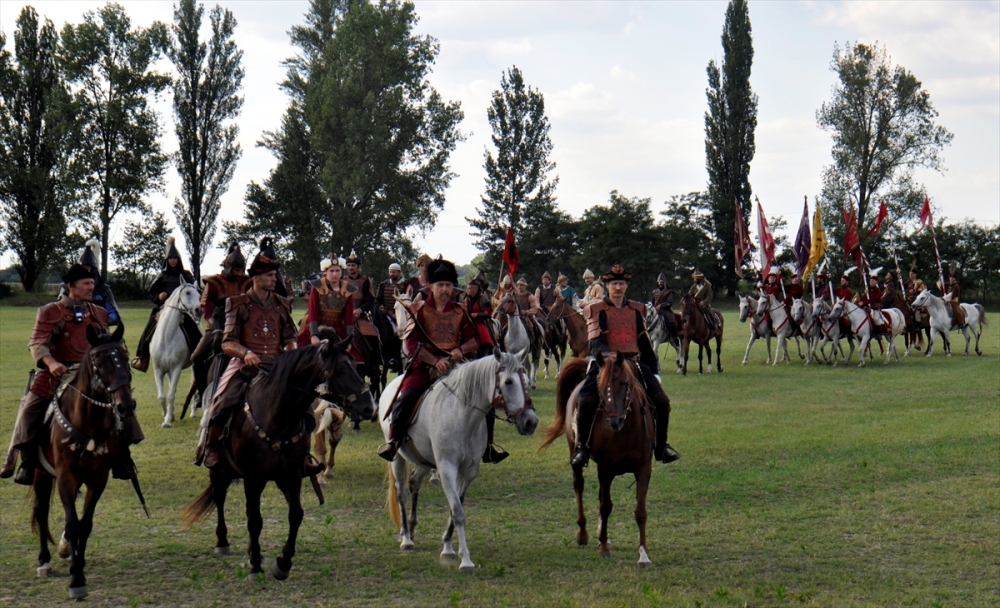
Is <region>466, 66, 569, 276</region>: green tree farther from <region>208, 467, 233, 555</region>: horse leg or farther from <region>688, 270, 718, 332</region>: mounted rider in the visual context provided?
<region>208, 467, 233, 555</region>: horse leg

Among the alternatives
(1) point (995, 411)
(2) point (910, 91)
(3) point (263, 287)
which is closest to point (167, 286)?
(3) point (263, 287)

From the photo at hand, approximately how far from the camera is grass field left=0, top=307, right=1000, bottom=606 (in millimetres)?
7660

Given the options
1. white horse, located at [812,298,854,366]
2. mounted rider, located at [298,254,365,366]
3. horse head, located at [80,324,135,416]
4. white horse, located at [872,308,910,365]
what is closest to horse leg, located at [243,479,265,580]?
horse head, located at [80,324,135,416]

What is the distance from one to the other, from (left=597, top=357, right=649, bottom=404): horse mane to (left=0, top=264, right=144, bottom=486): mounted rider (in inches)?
145

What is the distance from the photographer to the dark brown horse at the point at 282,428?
757 centimetres

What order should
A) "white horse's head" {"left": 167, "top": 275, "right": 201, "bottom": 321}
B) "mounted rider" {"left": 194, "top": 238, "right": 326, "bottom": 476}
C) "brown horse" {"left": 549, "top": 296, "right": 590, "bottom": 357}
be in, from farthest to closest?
"brown horse" {"left": 549, "top": 296, "right": 590, "bottom": 357}, "white horse's head" {"left": 167, "top": 275, "right": 201, "bottom": 321}, "mounted rider" {"left": 194, "top": 238, "right": 326, "bottom": 476}

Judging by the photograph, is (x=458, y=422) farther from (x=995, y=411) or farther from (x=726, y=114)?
(x=726, y=114)

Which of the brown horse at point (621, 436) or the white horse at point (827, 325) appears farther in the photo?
the white horse at point (827, 325)

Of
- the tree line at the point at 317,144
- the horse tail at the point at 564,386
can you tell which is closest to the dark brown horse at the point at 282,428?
the horse tail at the point at 564,386

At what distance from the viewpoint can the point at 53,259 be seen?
184 ft

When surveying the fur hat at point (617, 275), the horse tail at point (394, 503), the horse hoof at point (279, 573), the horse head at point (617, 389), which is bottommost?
the horse hoof at point (279, 573)

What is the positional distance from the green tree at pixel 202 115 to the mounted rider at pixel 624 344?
50707 mm

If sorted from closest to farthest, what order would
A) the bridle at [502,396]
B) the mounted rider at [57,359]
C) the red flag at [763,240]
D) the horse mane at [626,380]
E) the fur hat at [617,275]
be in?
the mounted rider at [57,359], the bridle at [502,396], the horse mane at [626,380], the fur hat at [617,275], the red flag at [763,240]

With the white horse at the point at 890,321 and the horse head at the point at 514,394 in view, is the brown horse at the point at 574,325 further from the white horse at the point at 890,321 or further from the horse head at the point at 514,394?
the horse head at the point at 514,394
